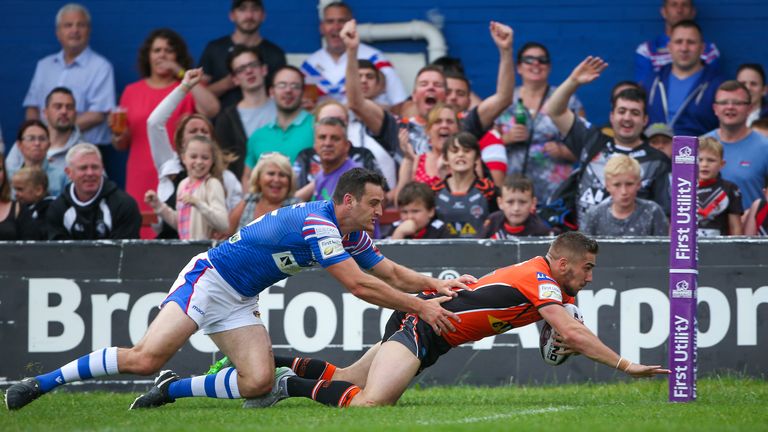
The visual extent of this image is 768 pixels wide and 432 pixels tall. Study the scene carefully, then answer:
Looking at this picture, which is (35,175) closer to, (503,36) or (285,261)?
(285,261)

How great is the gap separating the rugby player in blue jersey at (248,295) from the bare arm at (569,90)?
3.43 m

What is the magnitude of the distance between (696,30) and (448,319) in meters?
6.15

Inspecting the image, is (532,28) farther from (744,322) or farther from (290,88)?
(744,322)

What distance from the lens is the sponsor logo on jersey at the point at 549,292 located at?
9250mm

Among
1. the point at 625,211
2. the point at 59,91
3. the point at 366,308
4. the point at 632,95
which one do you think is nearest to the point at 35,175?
the point at 59,91

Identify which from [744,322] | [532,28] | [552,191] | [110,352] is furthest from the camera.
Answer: [532,28]

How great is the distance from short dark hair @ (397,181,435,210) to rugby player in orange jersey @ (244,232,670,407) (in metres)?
2.55

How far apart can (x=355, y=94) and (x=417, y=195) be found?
1576 mm

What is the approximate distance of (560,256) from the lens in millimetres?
9422

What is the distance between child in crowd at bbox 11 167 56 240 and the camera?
12.7 m

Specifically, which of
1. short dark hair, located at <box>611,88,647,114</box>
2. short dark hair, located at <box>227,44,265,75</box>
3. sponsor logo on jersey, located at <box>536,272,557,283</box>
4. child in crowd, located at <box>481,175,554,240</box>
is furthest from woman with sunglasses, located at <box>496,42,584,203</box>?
sponsor logo on jersey, located at <box>536,272,557,283</box>

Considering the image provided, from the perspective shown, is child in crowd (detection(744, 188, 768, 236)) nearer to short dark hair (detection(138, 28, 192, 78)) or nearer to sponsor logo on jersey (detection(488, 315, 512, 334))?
sponsor logo on jersey (detection(488, 315, 512, 334))

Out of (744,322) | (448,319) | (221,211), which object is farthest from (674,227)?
(221,211)

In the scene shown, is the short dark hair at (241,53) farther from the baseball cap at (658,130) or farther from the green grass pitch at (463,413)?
the green grass pitch at (463,413)
